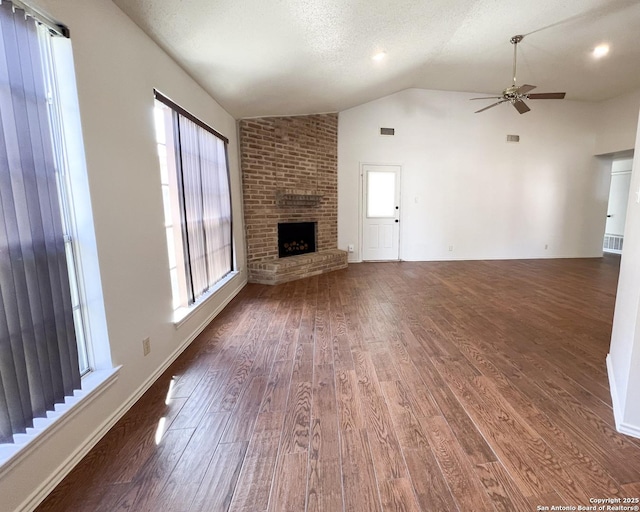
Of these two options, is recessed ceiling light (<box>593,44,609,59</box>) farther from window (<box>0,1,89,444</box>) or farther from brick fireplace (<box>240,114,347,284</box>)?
window (<box>0,1,89,444</box>)

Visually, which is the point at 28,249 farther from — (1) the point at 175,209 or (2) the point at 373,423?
(2) the point at 373,423

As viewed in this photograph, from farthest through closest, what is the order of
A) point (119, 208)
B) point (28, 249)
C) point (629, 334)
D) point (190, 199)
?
point (190, 199), point (119, 208), point (629, 334), point (28, 249)

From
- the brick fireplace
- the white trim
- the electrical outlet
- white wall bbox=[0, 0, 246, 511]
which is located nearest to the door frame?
the brick fireplace

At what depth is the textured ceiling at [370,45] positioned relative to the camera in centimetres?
217

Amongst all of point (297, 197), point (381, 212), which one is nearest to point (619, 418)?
point (297, 197)

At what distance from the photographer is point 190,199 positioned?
2.75 meters

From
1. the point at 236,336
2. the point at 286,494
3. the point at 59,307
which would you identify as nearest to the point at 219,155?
Answer: the point at 236,336

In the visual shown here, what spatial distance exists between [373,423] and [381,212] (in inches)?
200

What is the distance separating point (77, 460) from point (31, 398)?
42cm

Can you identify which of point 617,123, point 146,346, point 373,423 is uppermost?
point 617,123

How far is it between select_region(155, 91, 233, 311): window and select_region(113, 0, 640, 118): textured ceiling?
1.65ft

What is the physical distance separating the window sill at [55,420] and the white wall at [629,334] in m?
2.74

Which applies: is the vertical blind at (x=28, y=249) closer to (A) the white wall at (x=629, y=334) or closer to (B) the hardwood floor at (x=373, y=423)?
(B) the hardwood floor at (x=373, y=423)

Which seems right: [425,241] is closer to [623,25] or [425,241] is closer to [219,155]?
[623,25]
